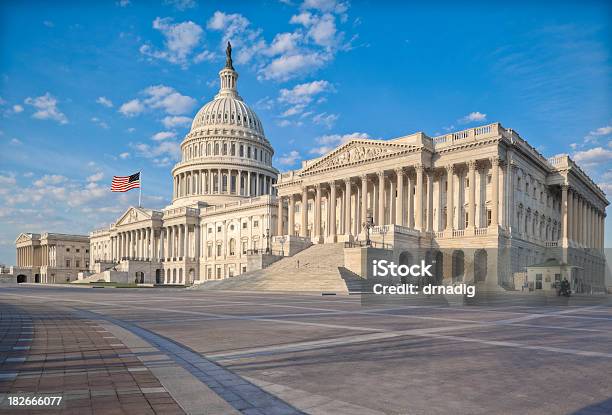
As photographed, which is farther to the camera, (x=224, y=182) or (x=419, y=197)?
(x=224, y=182)

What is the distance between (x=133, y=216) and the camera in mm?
136875

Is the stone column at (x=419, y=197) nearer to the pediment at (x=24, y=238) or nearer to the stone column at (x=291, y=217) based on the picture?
the stone column at (x=291, y=217)

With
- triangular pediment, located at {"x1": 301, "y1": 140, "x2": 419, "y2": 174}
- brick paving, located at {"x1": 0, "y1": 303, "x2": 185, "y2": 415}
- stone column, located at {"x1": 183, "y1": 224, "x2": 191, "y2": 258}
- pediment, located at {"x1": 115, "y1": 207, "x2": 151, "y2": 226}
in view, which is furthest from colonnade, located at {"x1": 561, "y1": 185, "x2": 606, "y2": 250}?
pediment, located at {"x1": 115, "y1": 207, "x2": 151, "y2": 226}

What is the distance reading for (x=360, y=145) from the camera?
248 feet

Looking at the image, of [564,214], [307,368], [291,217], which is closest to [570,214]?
[564,214]

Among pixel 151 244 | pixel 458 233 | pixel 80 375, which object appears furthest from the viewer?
pixel 151 244

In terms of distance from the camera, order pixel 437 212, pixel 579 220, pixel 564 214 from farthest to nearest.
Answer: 1. pixel 579 220
2. pixel 564 214
3. pixel 437 212

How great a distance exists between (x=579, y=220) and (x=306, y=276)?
48.0 metres

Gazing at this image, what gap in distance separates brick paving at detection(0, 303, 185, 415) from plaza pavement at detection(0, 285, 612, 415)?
1.1 inches

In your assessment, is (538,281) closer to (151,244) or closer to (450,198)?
(450,198)

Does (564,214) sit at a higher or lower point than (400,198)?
lower

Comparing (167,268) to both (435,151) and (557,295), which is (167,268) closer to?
(435,151)

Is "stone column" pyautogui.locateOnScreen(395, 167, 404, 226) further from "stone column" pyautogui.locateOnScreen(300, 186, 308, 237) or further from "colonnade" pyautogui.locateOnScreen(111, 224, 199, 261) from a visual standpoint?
"colonnade" pyautogui.locateOnScreen(111, 224, 199, 261)

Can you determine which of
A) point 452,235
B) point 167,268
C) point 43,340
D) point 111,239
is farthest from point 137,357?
point 111,239
